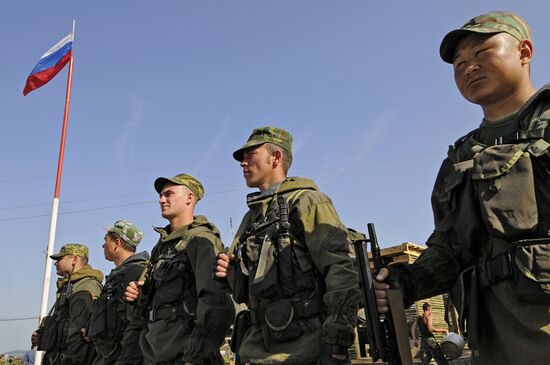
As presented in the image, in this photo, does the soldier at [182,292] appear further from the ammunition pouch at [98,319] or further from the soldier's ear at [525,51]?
the soldier's ear at [525,51]

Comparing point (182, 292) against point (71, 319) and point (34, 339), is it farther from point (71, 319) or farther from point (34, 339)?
point (34, 339)

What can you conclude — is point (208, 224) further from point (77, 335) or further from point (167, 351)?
point (77, 335)

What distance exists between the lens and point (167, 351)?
4.42 m

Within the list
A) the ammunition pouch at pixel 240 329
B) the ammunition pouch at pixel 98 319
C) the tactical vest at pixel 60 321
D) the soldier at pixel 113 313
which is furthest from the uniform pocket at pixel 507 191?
the tactical vest at pixel 60 321

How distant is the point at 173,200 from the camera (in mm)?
5344

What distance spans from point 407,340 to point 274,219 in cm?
169

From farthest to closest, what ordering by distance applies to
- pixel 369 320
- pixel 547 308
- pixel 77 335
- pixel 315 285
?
pixel 77 335 < pixel 315 285 < pixel 369 320 < pixel 547 308

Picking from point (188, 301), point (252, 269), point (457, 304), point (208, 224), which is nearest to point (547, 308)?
point (457, 304)

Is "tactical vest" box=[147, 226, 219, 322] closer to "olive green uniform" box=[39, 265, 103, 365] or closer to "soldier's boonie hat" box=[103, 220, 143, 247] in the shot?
"soldier's boonie hat" box=[103, 220, 143, 247]

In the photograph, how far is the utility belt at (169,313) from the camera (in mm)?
4605

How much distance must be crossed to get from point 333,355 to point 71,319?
5.47 m

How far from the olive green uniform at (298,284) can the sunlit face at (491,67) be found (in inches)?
58.9

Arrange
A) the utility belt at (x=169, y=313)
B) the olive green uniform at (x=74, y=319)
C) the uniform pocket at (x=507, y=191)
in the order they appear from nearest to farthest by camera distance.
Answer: the uniform pocket at (x=507, y=191) → the utility belt at (x=169, y=313) → the olive green uniform at (x=74, y=319)

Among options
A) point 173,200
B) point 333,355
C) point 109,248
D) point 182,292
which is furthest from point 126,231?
point 333,355
